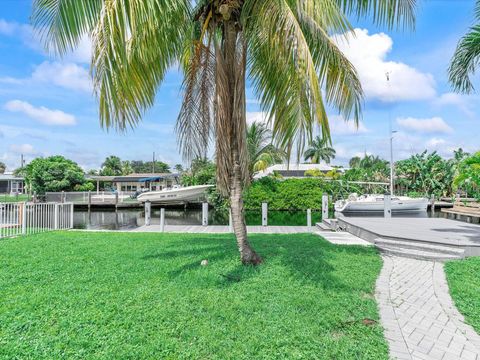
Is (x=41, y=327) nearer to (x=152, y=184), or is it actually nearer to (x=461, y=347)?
(x=461, y=347)

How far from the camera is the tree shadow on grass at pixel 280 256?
5.10 m

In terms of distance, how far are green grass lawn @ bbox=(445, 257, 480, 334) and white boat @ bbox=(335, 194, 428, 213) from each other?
49.4 ft

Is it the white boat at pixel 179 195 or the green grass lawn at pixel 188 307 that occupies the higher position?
the white boat at pixel 179 195

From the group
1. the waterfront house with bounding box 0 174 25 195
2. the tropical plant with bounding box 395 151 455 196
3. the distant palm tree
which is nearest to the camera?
the tropical plant with bounding box 395 151 455 196

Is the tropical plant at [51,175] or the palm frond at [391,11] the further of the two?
the tropical plant at [51,175]

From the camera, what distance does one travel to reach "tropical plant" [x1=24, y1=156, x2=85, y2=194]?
101 ft

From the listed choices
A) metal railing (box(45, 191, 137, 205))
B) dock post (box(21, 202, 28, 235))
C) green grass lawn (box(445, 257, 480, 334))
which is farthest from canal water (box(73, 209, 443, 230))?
green grass lawn (box(445, 257, 480, 334))

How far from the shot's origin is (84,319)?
11.7ft

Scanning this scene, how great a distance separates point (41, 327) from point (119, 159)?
75.8 meters

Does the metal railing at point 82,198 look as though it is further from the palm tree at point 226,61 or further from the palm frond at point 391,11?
the palm frond at point 391,11

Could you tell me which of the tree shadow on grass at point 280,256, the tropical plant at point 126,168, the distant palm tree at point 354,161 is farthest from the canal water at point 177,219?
the tropical plant at point 126,168

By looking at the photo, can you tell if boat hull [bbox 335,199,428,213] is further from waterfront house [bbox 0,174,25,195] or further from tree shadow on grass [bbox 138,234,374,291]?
waterfront house [bbox 0,174,25,195]

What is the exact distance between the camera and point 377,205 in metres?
21.4

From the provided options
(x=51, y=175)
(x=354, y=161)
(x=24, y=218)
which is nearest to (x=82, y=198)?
(x=51, y=175)
